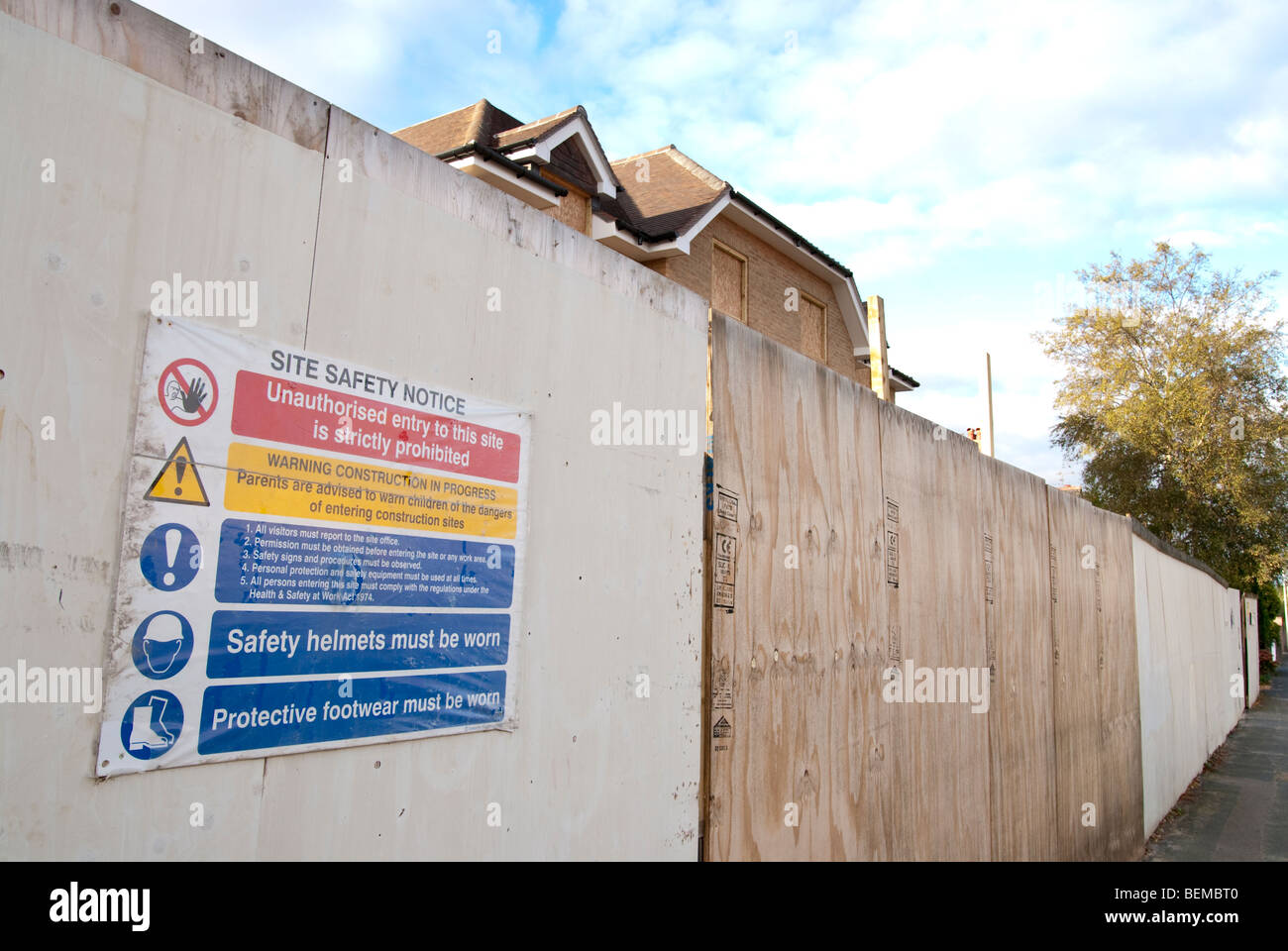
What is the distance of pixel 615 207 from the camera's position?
18.2 metres

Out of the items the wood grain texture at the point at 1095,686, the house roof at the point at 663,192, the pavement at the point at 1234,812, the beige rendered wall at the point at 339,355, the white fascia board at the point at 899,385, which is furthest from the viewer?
the white fascia board at the point at 899,385

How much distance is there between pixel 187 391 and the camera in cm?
185

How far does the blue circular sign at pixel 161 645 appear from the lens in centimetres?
174

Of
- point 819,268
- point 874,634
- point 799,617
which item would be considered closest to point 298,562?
point 799,617

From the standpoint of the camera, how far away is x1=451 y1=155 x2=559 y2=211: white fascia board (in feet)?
43.7

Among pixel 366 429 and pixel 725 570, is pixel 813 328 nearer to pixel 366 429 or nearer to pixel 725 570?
pixel 725 570

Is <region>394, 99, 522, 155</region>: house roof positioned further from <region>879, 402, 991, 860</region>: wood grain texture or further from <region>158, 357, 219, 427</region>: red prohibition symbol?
<region>158, 357, 219, 427</region>: red prohibition symbol

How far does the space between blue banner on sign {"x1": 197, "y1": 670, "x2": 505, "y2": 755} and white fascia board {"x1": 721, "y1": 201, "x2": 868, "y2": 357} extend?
18.4 metres

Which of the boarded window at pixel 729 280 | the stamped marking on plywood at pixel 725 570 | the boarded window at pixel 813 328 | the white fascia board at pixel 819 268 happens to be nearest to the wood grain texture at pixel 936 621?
the stamped marking on plywood at pixel 725 570

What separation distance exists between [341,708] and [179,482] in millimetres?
610

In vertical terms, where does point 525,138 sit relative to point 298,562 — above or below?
above

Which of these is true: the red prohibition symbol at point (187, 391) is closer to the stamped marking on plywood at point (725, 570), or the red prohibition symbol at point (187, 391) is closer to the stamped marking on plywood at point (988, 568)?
the stamped marking on plywood at point (725, 570)

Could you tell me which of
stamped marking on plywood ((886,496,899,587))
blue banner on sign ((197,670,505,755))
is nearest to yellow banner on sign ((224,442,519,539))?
blue banner on sign ((197,670,505,755))

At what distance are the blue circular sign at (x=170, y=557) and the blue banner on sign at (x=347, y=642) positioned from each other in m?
0.11
